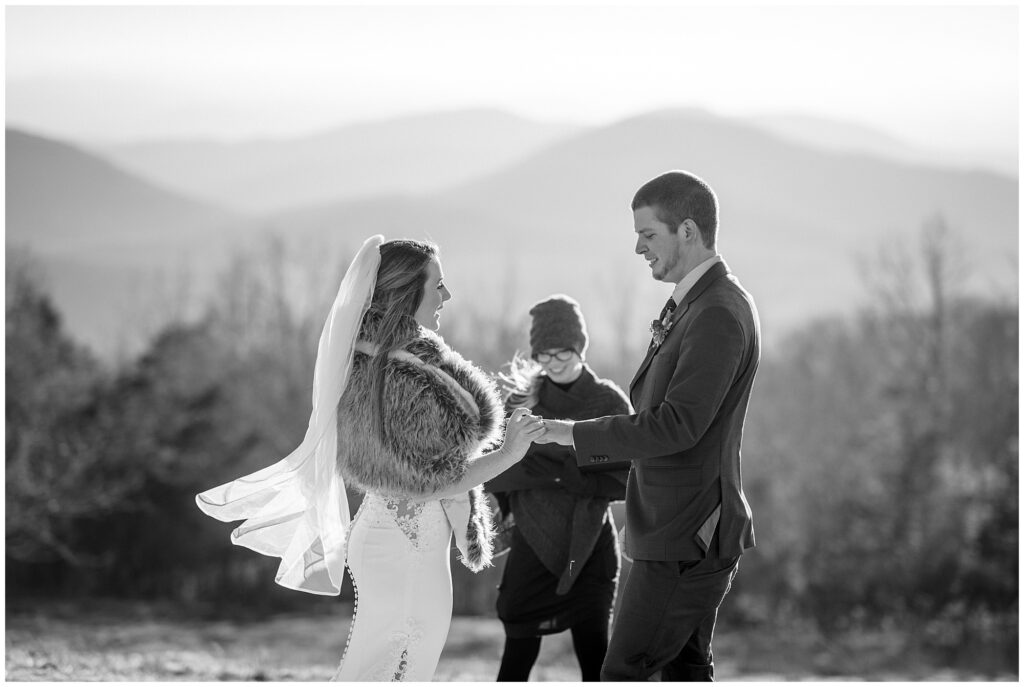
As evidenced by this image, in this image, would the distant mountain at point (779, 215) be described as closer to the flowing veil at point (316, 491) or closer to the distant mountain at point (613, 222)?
the distant mountain at point (613, 222)

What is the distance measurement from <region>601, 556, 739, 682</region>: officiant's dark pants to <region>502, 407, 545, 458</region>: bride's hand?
0.62m

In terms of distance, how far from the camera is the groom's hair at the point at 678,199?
157 inches

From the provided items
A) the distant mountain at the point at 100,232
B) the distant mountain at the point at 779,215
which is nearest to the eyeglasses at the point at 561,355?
the distant mountain at the point at 100,232

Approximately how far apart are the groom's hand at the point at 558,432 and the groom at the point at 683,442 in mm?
49

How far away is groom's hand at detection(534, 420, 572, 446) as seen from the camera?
4129 millimetres

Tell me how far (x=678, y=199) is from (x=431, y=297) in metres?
1.01

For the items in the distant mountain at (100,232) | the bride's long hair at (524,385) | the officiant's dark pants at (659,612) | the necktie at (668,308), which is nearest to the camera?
the officiant's dark pants at (659,612)

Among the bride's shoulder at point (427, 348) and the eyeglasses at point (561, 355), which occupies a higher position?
the bride's shoulder at point (427, 348)

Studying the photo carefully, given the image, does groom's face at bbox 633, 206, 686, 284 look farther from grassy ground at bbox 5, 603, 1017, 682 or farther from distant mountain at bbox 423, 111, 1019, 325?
distant mountain at bbox 423, 111, 1019, 325

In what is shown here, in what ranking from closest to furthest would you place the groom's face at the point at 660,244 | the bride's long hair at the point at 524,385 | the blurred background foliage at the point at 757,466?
the groom's face at the point at 660,244 < the bride's long hair at the point at 524,385 < the blurred background foliage at the point at 757,466

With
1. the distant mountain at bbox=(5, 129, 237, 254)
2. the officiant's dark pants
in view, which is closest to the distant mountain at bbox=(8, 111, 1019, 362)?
the distant mountain at bbox=(5, 129, 237, 254)

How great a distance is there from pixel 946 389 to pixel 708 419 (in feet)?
110

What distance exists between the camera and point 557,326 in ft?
17.6

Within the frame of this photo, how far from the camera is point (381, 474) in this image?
165 inches
